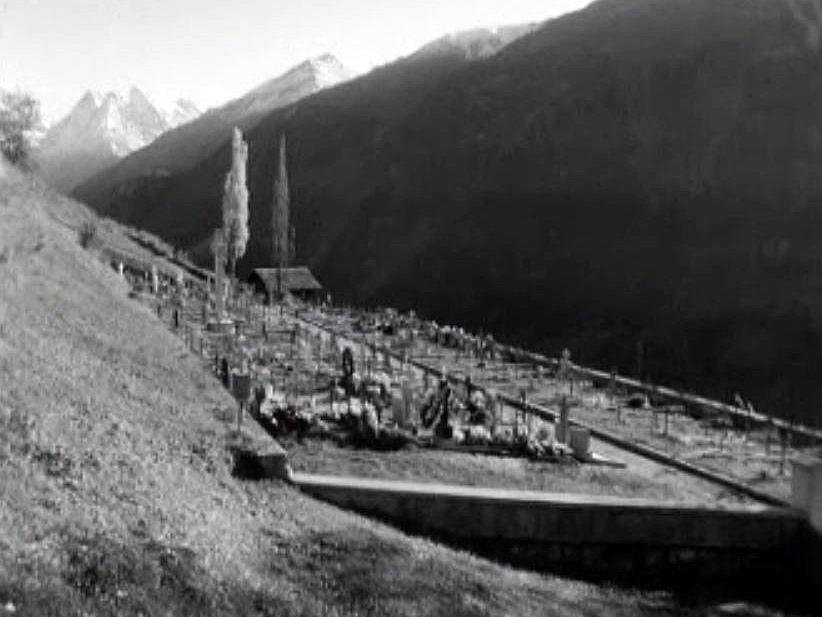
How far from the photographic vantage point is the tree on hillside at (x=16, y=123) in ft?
135

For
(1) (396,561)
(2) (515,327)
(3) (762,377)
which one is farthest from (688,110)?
(1) (396,561)

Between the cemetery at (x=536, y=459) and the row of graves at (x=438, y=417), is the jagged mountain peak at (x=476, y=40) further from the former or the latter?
the row of graves at (x=438, y=417)

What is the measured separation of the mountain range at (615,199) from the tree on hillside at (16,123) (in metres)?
26.0

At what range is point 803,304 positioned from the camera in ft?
166

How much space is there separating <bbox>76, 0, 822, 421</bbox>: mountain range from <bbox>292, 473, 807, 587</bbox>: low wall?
72.3ft

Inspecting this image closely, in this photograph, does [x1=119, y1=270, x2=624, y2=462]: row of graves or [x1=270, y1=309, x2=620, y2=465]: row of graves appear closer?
[x1=119, y1=270, x2=624, y2=462]: row of graves

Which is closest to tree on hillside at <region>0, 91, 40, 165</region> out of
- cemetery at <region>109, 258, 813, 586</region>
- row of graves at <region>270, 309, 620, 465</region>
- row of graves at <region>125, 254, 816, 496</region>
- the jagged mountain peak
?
row of graves at <region>125, 254, 816, 496</region>

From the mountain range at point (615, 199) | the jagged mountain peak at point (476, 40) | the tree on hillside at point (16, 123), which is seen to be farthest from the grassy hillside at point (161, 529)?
the jagged mountain peak at point (476, 40)

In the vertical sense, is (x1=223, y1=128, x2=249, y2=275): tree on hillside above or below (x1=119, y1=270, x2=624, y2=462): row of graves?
above

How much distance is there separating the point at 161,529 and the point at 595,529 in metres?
7.62

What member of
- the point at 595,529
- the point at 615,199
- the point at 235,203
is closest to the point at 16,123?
the point at 235,203

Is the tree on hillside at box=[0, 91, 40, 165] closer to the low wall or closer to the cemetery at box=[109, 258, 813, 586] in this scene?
the cemetery at box=[109, 258, 813, 586]

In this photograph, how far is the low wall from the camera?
49.1 ft

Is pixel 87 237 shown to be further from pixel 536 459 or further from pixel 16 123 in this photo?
pixel 536 459
